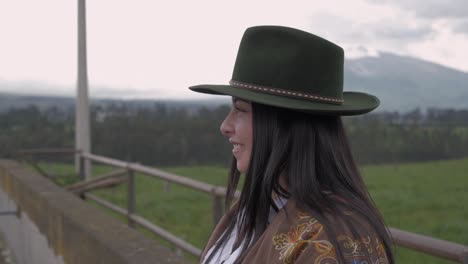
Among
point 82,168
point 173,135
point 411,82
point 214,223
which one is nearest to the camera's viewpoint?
point 214,223

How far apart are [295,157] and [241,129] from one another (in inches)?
6.6

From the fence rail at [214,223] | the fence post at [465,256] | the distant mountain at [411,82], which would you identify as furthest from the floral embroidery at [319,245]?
the distant mountain at [411,82]

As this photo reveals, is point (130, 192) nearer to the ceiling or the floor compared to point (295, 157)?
nearer to the floor

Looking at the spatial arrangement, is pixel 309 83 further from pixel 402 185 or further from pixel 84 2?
pixel 402 185

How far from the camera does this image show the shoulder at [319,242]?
1.31 meters

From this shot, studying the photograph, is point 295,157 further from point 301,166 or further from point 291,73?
point 291,73

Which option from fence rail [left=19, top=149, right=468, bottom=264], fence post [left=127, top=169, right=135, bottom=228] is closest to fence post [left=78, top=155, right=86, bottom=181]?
fence rail [left=19, top=149, right=468, bottom=264]

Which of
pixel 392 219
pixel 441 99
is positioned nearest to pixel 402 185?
pixel 392 219

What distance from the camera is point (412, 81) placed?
8056 centimetres

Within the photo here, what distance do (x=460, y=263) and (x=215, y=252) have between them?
2.63 feet

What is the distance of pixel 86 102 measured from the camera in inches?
440

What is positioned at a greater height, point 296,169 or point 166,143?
point 296,169

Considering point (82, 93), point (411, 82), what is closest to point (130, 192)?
point (82, 93)

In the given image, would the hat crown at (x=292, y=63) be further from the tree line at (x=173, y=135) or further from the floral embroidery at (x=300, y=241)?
the tree line at (x=173, y=135)
